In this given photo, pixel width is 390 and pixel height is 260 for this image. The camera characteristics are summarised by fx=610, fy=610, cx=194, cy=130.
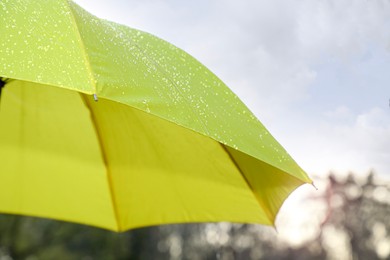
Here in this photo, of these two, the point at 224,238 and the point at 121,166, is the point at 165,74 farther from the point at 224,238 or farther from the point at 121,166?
the point at 224,238

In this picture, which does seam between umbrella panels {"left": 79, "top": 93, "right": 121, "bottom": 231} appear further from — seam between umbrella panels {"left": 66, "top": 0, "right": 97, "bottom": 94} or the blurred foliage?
the blurred foliage

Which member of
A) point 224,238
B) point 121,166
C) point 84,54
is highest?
point 224,238

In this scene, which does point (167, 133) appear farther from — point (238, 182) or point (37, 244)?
point (37, 244)

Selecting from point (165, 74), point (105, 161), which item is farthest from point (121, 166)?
point (165, 74)

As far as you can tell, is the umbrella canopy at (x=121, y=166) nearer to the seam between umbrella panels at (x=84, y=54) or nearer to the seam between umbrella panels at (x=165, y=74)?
the seam between umbrella panels at (x=165, y=74)

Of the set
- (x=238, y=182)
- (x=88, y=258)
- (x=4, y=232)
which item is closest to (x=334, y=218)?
(x=88, y=258)

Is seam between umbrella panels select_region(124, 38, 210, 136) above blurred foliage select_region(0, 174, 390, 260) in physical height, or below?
below

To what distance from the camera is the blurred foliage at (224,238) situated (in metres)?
18.7

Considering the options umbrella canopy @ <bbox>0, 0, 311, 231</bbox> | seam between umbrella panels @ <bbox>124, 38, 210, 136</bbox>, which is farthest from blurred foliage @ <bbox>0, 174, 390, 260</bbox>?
seam between umbrella panels @ <bbox>124, 38, 210, 136</bbox>

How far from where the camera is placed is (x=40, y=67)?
67.9 inches

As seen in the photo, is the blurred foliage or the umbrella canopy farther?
the blurred foliage

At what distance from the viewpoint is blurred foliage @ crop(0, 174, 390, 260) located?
18.7 metres

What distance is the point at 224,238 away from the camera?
28.2 m

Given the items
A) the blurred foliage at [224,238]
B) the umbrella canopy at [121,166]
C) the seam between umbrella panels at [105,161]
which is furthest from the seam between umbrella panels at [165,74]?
the blurred foliage at [224,238]
